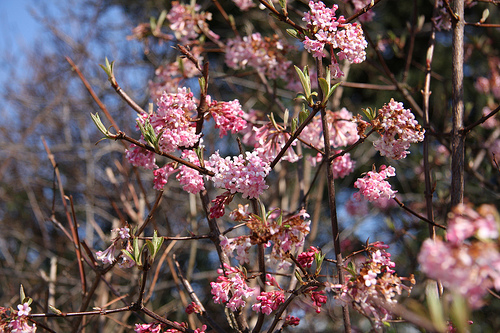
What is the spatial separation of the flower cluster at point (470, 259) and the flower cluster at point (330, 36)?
753mm

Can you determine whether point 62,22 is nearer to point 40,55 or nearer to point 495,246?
point 40,55

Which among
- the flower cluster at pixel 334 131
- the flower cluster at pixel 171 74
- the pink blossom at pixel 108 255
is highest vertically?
the flower cluster at pixel 171 74

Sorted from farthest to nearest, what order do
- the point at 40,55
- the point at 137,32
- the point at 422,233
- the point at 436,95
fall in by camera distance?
the point at 40,55, the point at 436,95, the point at 422,233, the point at 137,32

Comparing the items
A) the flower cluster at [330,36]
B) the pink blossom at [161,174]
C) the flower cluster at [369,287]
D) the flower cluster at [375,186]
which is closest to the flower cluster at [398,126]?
the flower cluster at [375,186]

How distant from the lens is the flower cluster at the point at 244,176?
109 cm

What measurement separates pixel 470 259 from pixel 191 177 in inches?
32.7

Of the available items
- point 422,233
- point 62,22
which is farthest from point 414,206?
point 62,22

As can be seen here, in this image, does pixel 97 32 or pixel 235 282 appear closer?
A: pixel 235 282

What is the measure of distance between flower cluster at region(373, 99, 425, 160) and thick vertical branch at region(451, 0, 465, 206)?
23 centimetres

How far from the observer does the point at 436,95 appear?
635cm

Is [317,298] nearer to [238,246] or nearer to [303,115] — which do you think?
[238,246]

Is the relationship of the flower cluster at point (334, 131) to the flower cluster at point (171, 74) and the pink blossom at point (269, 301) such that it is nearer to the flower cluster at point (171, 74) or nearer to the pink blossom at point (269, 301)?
the pink blossom at point (269, 301)

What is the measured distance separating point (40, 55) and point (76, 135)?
2390 millimetres

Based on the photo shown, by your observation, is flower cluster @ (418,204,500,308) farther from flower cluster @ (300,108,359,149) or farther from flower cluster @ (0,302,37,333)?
flower cluster @ (0,302,37,333)
